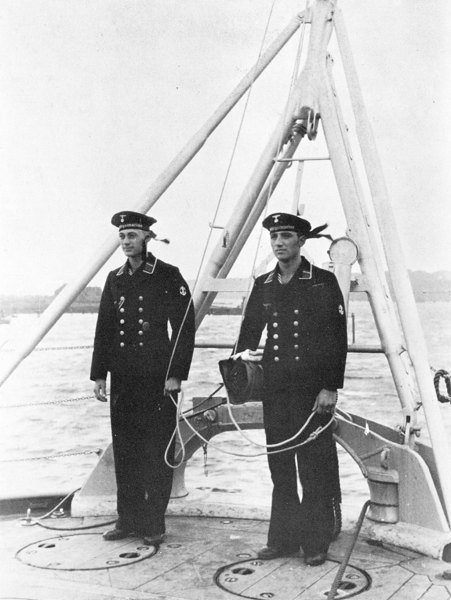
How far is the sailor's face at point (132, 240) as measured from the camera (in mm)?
4070

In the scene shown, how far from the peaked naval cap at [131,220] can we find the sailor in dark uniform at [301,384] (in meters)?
0.73

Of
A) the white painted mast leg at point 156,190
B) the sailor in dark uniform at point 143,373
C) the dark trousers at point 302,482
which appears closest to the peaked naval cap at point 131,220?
the sailor in dark uniform at point 143,373

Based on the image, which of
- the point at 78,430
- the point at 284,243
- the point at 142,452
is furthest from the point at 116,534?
the point at 78,430

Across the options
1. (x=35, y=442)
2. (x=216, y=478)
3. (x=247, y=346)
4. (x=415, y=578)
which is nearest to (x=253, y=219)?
(x=247, y=346)

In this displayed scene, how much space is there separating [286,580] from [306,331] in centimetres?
112

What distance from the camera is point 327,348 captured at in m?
3.60

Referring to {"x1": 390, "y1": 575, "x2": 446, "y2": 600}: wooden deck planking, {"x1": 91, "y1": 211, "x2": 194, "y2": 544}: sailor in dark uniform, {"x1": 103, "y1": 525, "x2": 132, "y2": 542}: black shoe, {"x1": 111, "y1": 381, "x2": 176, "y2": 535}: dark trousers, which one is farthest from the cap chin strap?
{"x1": 390, "y1": 575, "x2": 446, "y2": 600}: wooden deck planking

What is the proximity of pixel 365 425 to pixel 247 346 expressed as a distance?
2.70 feet

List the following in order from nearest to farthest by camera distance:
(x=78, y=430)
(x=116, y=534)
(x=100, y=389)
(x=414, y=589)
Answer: (x=414, y=589) < (x=116, y=534) < (x=100, y=389) < (x=78, y=430)

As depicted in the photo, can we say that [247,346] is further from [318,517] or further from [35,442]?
[35,442]

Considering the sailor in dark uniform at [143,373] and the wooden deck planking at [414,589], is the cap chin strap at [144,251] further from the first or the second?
the wooden deck planking at [414,589]

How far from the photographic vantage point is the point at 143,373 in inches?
158

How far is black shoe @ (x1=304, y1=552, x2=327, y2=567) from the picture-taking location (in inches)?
139

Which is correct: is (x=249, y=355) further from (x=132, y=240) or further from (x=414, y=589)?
(x=414, y=589)
